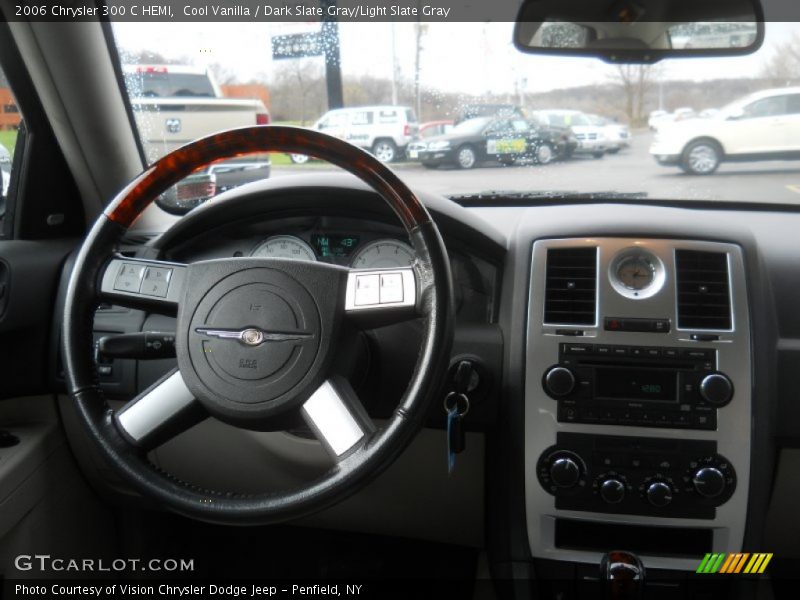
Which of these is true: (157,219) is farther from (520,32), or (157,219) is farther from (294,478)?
(520,32)

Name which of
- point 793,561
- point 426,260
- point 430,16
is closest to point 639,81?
point 430,16

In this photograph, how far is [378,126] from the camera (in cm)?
246

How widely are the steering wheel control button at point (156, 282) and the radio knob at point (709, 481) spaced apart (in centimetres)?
144

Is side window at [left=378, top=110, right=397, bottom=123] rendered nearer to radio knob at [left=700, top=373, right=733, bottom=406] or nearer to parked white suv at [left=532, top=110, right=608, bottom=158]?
parked white suv at [left=532, top=110, right=608, bottom=158]

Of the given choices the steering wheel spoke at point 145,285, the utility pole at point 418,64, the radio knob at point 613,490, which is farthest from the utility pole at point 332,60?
the radio knob at point 613,490

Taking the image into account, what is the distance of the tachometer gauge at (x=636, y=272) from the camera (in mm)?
2047

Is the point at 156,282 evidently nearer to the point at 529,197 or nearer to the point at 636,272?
the point at 636,272

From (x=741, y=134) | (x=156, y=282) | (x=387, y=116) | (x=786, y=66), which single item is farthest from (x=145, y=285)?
(x=786, y=66)

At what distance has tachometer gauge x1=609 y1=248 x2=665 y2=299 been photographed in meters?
2.05

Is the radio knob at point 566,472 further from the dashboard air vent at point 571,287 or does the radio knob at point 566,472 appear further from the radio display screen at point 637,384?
the dashboard air vent at point 571,287

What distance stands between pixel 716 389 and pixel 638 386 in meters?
0.19

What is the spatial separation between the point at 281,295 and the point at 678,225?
3.80 ft

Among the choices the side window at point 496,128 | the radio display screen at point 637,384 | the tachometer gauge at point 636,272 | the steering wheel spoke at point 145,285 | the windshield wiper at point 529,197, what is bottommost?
the radio display screen at point 637,384

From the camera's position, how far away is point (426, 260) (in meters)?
1.55
